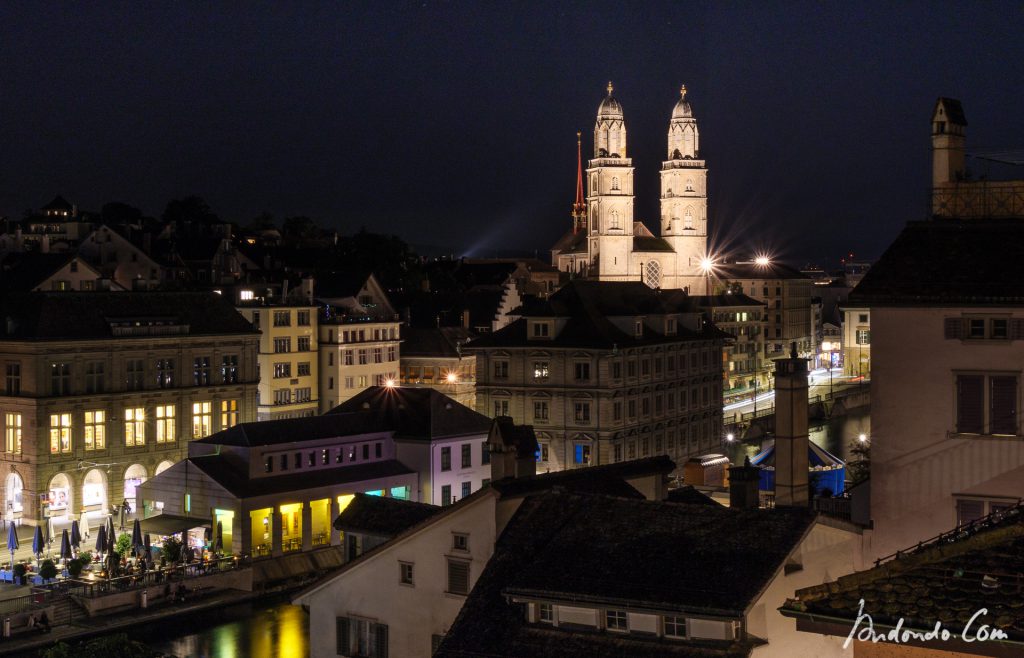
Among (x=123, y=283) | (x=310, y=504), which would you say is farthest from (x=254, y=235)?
(x=310, y=504)

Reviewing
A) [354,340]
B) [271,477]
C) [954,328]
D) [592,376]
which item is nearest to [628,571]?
[954,328]

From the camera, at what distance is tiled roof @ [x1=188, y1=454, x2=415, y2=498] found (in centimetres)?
5750

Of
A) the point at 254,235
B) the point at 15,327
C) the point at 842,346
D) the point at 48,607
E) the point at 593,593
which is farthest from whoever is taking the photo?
the point at 842,346

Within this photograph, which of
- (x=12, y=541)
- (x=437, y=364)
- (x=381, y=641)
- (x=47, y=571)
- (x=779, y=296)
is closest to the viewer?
(x=381, y=641)

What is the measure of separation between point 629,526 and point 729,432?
78321 millimetres

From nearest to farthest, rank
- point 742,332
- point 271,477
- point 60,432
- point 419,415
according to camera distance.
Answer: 1. point 271,477
2. point 60,432
3. point 419,415
4. point 742,332

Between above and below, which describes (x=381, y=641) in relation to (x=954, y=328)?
below

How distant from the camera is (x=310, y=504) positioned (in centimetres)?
5950

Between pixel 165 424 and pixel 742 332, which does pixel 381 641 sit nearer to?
pixel 165 424

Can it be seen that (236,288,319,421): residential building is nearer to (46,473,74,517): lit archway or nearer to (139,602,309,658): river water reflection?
(46,473,74,517): lit archway

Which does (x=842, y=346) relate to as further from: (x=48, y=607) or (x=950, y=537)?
(x=950, y=537)

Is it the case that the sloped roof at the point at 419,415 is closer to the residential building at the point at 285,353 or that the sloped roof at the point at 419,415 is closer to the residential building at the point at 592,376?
the residential building at the point at 592,376

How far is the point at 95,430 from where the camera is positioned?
6744 centimetres

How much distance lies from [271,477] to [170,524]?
4732mm
